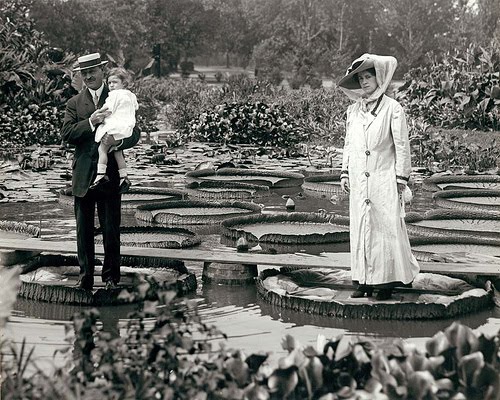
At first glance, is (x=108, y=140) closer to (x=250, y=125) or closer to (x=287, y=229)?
(x=287, y=229)

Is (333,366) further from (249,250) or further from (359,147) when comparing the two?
(249,250)

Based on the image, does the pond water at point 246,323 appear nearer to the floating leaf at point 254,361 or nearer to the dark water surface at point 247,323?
the dark water surface at point 247,323

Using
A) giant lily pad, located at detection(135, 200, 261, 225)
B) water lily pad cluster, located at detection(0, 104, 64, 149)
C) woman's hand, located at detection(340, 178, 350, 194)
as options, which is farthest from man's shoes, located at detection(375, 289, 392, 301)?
water lily pad cluster, located at detection(0, 104, 64, 149)

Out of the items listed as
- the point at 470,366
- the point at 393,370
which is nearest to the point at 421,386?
the point at 393,370

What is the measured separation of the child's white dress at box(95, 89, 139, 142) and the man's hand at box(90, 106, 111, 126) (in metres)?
0.02

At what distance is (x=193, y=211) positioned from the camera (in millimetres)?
12172

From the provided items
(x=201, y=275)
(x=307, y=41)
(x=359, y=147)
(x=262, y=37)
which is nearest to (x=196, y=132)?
(x=201, y=275)

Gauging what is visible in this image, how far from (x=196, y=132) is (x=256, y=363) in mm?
17892

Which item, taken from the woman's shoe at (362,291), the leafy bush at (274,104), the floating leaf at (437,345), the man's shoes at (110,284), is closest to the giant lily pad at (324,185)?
the woman's shoe at (362,291)

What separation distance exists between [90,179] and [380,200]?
7.03 ft

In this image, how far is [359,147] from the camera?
718 cm

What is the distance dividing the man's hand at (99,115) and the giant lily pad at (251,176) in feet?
25.8

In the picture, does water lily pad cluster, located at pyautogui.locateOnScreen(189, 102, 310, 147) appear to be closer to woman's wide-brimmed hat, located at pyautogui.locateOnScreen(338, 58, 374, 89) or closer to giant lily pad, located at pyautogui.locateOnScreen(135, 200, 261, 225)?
giant lily pad, located at pyautogui.locateOnScreen(135, 200, 261, 225)

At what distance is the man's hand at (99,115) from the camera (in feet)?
23.5
